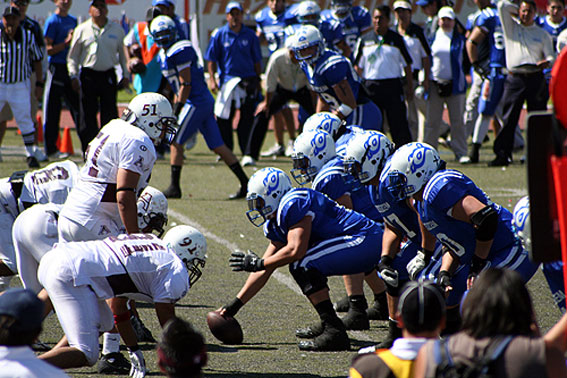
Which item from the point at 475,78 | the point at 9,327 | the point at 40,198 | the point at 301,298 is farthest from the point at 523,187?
the point at 9,327

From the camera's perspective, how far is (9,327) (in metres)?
3.42

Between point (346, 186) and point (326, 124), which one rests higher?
point (326, 124)

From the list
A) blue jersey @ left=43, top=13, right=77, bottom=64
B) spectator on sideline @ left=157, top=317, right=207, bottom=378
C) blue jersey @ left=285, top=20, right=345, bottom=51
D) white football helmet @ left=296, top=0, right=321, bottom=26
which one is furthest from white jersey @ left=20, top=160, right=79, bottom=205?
blue jersey @ left=43, top=13, right=77, bottom=64

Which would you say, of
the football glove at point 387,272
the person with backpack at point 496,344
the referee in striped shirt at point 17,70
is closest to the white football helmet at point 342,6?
the referee in striped shirt at point 17,70

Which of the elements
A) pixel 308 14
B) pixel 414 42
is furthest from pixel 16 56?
pixel 414 42

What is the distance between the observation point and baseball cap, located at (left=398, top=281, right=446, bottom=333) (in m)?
3.37

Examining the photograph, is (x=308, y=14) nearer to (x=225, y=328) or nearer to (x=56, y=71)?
(x=56, y=71)

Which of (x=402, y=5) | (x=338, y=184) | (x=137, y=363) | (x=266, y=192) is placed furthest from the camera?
(x=402, y=5)

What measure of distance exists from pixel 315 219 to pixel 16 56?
7674mm

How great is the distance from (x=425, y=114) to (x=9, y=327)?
A: 1108 centimetres

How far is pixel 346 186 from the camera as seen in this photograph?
22.7 feet

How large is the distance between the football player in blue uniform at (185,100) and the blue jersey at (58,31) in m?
3.44

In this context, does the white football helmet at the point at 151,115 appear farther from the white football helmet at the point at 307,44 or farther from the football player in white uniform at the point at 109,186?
the white football helmet at the point at 307,44

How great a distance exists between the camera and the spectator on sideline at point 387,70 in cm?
1256
